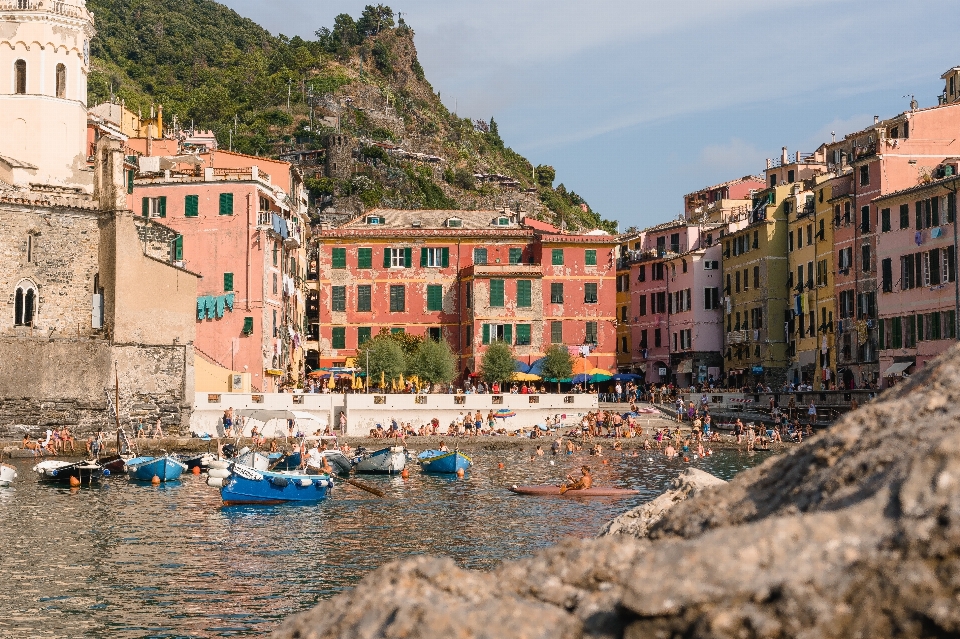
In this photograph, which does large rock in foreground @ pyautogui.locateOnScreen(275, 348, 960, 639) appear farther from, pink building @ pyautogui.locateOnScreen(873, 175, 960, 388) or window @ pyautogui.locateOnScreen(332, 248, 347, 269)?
window @ pyautogui.locateOnScreen(332, 248, 347, 269)

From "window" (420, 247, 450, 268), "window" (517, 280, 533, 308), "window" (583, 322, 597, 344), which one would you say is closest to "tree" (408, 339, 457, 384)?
"window" (517, 280, 533, 308)

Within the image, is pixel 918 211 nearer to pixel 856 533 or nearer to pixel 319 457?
pixel 319 457

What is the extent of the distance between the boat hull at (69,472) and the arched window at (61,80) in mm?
26959

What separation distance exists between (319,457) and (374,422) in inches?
741

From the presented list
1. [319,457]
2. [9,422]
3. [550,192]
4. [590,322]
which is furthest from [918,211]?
[550,192]

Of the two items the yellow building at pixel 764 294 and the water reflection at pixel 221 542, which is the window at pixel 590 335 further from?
the water reflection at pixel 221 542

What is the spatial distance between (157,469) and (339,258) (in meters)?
37.9

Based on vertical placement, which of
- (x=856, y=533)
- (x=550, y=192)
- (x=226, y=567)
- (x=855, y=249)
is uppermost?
(x=550, y=192)

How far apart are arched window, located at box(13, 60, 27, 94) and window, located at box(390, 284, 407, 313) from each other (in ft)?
94.9

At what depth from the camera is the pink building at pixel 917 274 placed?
65.9 meters

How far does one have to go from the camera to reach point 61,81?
6931 centimetres

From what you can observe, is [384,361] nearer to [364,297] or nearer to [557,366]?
[364,297]

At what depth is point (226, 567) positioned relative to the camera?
28719 millimetres

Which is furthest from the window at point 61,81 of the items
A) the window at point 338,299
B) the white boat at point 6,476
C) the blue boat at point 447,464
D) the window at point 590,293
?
the window at point 590,293
